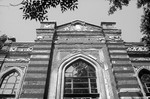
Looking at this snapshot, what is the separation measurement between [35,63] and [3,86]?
206 cm

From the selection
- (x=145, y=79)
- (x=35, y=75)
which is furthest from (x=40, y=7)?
(x=145, y=79)

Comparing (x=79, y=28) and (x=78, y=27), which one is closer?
(x=79, y=28)

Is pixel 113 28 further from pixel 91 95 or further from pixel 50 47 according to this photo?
pixel 91 95

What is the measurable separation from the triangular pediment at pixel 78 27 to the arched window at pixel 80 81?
3219mm

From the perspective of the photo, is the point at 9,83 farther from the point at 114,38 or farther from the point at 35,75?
the point at 114,38

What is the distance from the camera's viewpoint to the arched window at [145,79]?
28.3 feet

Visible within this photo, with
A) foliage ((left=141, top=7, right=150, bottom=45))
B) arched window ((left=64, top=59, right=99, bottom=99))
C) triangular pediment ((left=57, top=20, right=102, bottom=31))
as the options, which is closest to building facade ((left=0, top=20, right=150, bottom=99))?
arched window ((left=64, top=59, right=99, bottom=99))

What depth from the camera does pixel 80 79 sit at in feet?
28.8

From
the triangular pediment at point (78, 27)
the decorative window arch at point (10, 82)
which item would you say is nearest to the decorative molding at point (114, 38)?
the triangular pediment at point (78, 27)

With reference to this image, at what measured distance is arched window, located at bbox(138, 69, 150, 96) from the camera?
8630 millimetres

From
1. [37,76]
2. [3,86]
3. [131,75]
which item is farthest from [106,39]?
[3,86]

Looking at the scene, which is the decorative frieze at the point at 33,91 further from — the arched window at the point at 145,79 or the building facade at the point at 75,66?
the arched window at the point at 145,79

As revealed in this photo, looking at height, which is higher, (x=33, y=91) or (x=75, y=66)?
(x=75, y=66)

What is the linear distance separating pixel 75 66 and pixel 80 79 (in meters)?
0.92
